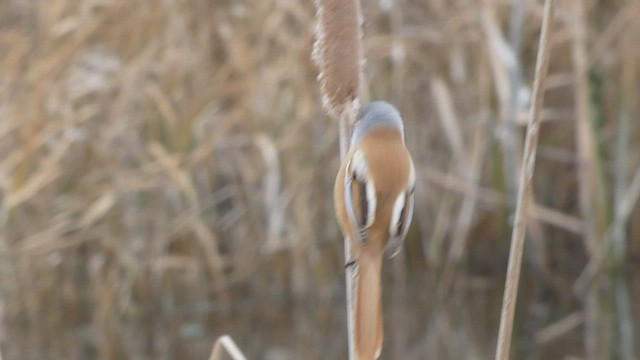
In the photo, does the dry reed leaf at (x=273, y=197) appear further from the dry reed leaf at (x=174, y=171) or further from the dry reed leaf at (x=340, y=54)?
the dry reed leaf at (x=340, y=54)

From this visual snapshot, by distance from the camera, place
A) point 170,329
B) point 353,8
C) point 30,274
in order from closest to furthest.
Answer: point 353,8, point 30,274, point 170,329

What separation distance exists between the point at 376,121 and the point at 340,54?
0.10m

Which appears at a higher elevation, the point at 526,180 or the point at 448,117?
the point at 526,180

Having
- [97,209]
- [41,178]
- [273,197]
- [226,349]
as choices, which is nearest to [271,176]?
[273,197]

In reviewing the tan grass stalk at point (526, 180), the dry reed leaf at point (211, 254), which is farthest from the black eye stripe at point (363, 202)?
the dry reed leaf at point (211, 254)

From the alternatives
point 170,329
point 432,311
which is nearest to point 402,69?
point 432,311

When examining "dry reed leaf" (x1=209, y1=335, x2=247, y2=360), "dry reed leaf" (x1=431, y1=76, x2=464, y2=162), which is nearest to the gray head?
"dry reed leaf" (x1=209, y1=335, x2=247, y2=360)

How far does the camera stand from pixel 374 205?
1.25 metres

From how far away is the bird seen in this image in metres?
Answer: 1.23

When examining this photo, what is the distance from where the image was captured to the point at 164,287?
357 centimetres

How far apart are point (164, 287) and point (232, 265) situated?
215 millimetres

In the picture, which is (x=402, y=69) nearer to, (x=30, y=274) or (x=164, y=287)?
(x=164, y=287)

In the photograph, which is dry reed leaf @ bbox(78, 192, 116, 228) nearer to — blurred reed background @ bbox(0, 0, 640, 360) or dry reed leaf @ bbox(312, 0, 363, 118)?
blurred reed background @ bbox(0, 0, 640, 360)

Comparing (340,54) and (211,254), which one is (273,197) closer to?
(211,254)
